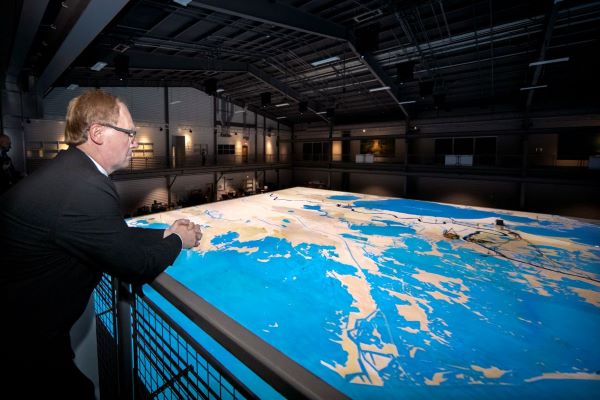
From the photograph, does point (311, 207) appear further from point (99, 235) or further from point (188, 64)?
point (99, 235)

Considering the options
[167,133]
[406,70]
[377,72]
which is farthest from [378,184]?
[167,133]

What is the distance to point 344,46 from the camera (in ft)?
39.7

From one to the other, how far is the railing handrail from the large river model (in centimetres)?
250

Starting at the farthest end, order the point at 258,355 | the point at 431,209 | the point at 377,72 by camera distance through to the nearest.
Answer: the point at 377,72
the point at 431,209
the point at 258,355

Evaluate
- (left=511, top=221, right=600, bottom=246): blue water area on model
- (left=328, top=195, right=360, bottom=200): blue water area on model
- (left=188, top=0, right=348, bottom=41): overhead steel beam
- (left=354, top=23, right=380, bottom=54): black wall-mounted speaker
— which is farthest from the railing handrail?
(left=328, top=195, right=360, bottom=200): blue water area on model

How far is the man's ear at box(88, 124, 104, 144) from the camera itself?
1.34m

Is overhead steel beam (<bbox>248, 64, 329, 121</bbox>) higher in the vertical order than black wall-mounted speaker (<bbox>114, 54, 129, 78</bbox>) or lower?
higher

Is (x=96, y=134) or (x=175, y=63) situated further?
(x=175, y=63)

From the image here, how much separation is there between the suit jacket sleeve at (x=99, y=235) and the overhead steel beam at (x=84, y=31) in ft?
14.3

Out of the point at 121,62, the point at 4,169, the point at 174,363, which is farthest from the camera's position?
the point at 121,62

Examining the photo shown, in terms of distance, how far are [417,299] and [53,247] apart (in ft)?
15.1

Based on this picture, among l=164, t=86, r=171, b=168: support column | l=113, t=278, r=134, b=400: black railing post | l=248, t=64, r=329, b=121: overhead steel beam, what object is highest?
l=248, t=64, r=329, b=121: overhead steel beam

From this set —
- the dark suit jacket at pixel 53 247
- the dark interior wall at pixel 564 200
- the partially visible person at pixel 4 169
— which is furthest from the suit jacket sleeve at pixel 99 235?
the dark interior wall at pixel 564 200

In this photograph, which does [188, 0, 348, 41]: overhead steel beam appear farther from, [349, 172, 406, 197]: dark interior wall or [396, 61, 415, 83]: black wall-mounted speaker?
[349, 172, 406, 197]: dark interior wall
